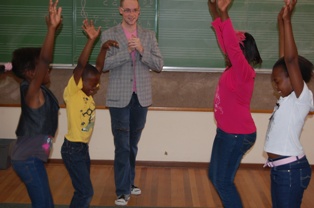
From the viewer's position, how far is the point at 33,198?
239 cm

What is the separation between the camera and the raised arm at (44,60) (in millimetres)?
2227

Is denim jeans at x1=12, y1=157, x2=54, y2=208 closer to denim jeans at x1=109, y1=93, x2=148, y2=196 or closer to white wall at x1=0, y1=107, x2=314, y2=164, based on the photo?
denim jeans at x1=109, y1=93, x2=148, y2=196

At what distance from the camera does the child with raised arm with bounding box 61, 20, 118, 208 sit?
2.69 metres

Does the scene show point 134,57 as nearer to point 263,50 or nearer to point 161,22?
point 161,22

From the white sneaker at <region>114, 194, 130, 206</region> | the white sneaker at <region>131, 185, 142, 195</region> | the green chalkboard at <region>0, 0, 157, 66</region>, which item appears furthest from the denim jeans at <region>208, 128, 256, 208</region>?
the green chalkboard at <region>0, 0, 157, 66</region>

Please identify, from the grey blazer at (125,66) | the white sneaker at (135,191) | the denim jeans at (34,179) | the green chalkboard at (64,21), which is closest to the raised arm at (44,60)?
the denim jeans at (34,179)

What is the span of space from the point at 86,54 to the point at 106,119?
5.98 feet

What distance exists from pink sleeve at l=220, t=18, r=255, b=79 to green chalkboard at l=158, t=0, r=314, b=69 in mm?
1735

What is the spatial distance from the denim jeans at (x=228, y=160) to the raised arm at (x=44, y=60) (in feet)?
3.70

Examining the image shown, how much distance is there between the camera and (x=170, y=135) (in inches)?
176

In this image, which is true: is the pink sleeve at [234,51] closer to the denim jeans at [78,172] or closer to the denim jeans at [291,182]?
the denim jeans at [291,182]

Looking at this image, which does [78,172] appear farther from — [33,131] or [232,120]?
[232,120]

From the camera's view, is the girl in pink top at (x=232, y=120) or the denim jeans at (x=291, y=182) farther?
the girl in pink top at (x=232, y=120)

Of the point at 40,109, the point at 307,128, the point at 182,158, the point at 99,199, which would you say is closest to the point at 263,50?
the point at 307,128
